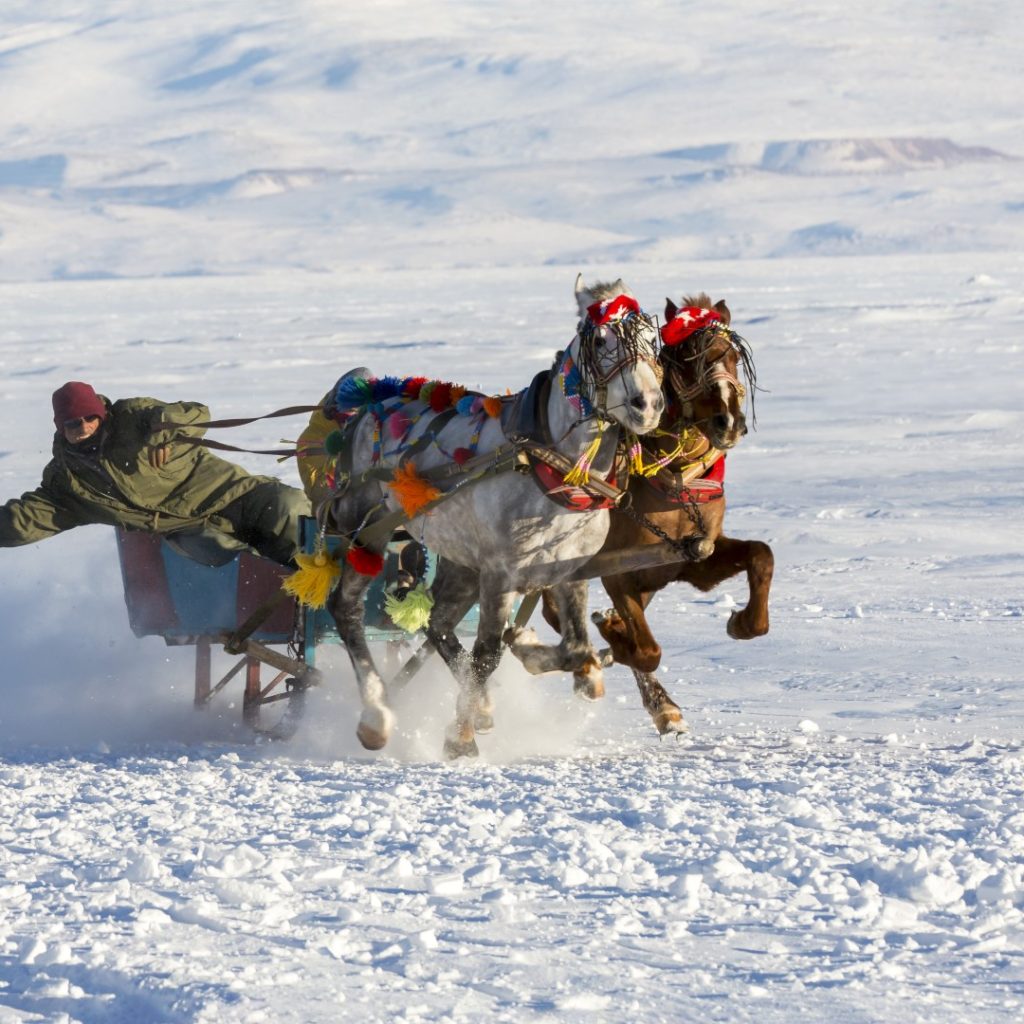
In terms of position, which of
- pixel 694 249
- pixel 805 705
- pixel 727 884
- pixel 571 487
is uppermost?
pixel 571 487

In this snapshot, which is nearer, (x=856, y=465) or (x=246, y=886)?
(x=246, y=886)

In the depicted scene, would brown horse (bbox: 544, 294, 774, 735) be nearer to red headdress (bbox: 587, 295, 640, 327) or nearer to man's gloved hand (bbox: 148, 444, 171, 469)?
red headdress (bbox: 587, 295, 640, 327)

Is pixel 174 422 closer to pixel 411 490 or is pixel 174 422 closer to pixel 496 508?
pixel 411 490

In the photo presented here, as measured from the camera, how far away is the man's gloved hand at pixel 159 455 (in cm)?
697

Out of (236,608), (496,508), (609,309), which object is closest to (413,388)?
(496,508)

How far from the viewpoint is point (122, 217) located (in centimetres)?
15325

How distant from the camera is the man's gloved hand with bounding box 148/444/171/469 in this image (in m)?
6.97

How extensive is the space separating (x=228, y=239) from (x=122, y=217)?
1592 centimetres

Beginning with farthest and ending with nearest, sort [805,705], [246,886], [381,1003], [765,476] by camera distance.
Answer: [765,476] < [805,705] < [246,886] < [381,1003]

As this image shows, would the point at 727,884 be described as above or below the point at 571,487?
below

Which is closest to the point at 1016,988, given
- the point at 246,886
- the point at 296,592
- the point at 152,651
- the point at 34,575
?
the point at 246,886

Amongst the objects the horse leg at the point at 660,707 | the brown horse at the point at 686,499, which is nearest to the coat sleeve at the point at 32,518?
the brown horse at the point at 686,499

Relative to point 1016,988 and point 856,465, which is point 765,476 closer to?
point 856,465

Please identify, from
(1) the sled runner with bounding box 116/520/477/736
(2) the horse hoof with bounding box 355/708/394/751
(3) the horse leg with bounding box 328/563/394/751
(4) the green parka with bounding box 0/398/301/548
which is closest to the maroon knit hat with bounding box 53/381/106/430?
(4) the green parka with bounding box 0/398/301/548
